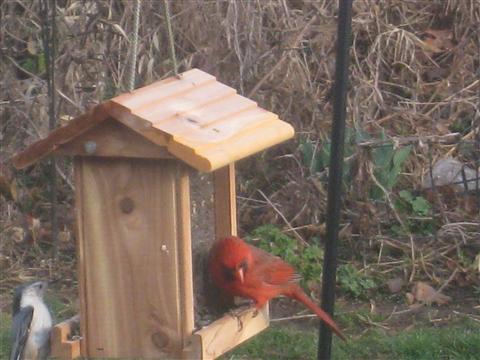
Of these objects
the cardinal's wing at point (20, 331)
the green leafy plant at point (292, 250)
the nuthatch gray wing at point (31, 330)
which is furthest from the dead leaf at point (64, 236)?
the cardinal's wing at point (20, 331)

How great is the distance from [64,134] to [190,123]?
0.38 metres

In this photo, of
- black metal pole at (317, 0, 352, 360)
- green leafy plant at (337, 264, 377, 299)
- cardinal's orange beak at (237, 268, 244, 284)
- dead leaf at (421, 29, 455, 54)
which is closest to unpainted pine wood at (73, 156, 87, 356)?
cardinal's orange beak at (237, 268, 244, 284)

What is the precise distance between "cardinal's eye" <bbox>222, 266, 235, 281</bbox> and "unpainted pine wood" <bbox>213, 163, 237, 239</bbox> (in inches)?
9.8

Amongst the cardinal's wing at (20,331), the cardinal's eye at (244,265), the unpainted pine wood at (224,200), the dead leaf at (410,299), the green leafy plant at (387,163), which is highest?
the unpainted pine wood at (224,200)

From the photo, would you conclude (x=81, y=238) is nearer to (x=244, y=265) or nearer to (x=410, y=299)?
(x=244, y=265)

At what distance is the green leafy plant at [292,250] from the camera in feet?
20.6

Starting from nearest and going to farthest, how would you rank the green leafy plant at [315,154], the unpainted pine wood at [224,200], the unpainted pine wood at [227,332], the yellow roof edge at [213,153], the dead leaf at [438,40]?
1. the yellow roof edge at [213,153]
2. the unpainted pine wood at [227,332]
3. the unpainted pine wood at [224,200]
4. the green leafy plant at [315,154]
5. the dead leaf at [438,40]

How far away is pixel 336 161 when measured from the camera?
3.72 m

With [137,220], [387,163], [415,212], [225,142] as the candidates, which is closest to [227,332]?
[137,220]

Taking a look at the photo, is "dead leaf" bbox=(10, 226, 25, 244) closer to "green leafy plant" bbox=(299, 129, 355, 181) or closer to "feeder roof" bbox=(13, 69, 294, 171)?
"green leafy plant" bbox=(299, 129, 355, 181)

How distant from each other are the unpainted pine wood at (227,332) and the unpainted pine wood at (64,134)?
0.70 metres

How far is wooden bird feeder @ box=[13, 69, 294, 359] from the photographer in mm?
3199

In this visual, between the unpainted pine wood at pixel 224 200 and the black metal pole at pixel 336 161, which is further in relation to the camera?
the unpainted pine wood at pixel 224 200

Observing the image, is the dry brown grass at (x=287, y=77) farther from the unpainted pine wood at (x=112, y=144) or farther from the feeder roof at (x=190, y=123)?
the unpainted pine wood at (x=112, y=144)
